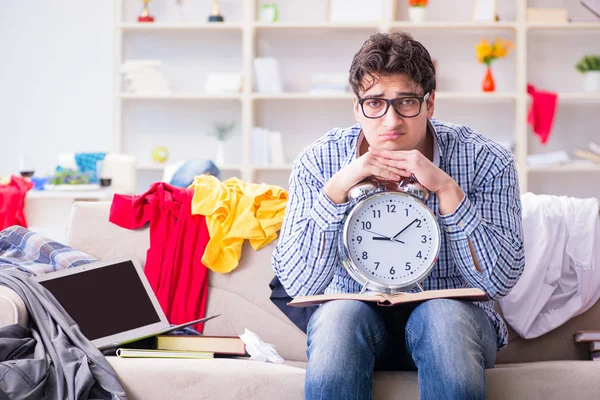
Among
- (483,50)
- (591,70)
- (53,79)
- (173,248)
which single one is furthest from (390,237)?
(53,79)

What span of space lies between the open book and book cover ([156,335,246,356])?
350 millimetres

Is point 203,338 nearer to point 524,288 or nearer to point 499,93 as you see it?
point 524,288

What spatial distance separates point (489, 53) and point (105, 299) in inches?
141

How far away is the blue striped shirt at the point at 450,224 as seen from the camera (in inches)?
71.7

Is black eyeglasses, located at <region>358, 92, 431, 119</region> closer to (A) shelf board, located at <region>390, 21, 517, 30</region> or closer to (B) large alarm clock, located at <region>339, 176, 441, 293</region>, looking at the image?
(B) large alarm clock, located at <region>339, 176, 441, 293</region>

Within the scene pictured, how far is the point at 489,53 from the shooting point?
5090 millimetres

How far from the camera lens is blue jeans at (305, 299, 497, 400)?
1.58m

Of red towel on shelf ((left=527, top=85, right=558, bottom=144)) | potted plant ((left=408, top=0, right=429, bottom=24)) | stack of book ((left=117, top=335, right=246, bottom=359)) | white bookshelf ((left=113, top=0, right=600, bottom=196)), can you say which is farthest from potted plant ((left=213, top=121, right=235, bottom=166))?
stack of book ((left=117, top=335, right=246, bottom=359))

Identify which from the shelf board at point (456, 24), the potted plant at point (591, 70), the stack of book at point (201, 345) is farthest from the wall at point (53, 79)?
the stack of book at point (201, 345)

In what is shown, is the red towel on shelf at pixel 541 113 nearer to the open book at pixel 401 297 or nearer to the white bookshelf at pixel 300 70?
the white bookshelf at pixel 300 70

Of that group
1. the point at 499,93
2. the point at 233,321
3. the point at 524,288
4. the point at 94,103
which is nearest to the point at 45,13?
the point at 94,103

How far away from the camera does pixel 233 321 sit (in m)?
2.43

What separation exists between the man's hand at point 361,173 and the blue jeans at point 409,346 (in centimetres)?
26

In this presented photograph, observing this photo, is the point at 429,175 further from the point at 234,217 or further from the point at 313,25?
the point at 313,25
